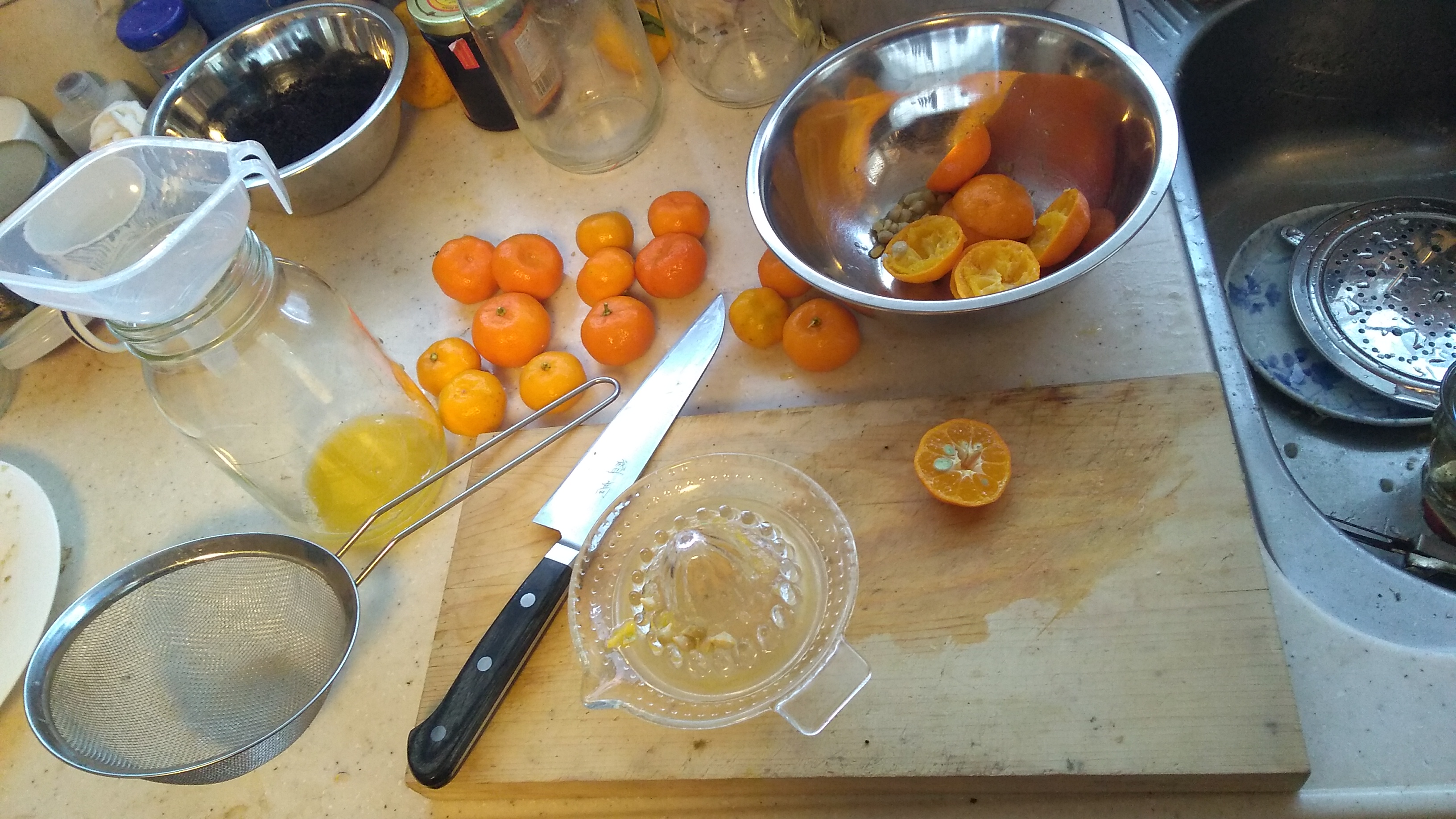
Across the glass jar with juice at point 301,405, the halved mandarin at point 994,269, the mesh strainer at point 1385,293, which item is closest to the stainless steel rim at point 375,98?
the glass jar with juice at point 301,405

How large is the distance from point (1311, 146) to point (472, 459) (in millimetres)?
1116

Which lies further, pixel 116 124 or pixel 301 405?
pixel 116 124

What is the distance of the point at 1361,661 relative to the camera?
24.1 inches

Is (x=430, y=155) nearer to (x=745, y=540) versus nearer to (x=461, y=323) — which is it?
(x=461, y=323)

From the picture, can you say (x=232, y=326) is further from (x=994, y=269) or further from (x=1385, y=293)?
(x=1385, y=293)

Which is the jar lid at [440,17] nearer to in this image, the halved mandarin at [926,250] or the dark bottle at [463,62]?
the dark bottle at [463,62]

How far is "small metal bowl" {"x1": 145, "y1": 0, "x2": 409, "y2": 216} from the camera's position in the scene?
1005mm

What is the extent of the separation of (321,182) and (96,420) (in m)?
0.37

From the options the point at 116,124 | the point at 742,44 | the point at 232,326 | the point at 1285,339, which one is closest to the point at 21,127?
the point at 116,124

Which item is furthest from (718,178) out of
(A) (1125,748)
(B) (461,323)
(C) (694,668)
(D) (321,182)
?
(A) (1125,748)

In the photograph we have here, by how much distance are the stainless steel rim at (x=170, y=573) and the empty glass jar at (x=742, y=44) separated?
689 mm

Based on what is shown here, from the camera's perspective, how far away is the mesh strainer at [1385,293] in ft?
3.06

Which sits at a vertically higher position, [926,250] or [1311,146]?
[926,250]

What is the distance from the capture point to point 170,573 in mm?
758
